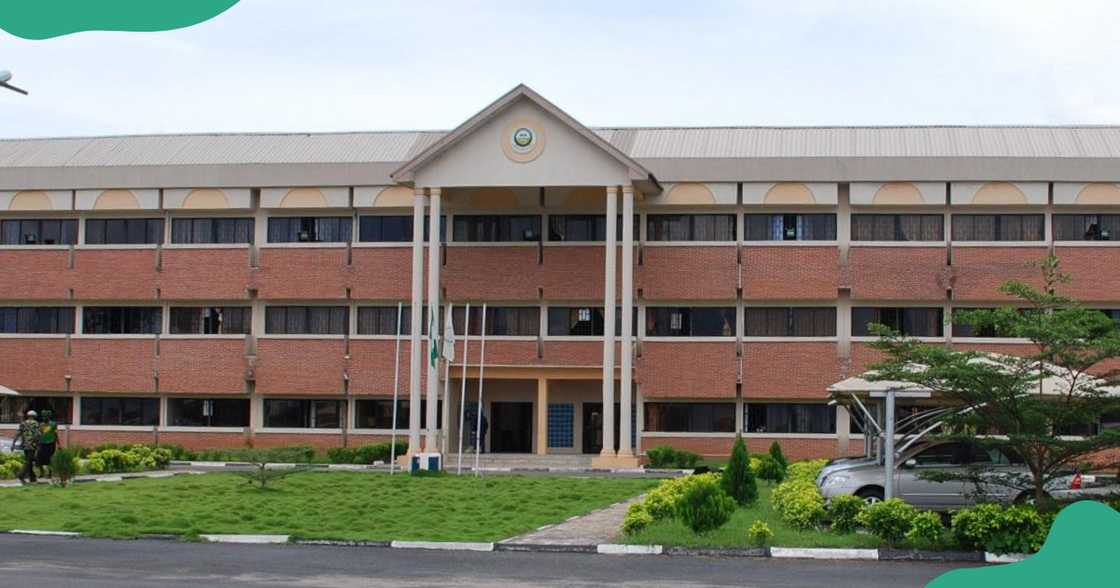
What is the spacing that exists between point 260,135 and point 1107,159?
98.0 ft

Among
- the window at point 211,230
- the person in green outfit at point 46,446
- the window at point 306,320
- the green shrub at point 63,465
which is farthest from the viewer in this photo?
the window at point 211,230

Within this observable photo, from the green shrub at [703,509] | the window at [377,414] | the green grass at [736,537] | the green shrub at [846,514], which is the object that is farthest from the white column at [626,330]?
the green shrub at [703,509]

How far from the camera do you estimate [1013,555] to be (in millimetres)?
20359

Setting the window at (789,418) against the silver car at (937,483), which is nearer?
the silver car at (937,483)

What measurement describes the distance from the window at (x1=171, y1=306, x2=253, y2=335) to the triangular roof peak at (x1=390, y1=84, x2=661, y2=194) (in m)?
8.92

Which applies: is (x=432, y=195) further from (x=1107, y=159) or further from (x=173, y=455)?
(x=1107, y=159)

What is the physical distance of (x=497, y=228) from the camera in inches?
1919

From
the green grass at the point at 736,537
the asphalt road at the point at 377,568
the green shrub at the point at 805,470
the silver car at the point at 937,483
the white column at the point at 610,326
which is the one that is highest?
the white column at the point at 610,326

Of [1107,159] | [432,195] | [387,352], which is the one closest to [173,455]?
[387,352]

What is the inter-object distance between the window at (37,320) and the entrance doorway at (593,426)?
18.4 m

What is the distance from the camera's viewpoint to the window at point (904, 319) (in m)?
46.9

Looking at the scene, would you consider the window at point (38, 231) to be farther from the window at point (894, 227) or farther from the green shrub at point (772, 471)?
the green shrub at point (772, 471)

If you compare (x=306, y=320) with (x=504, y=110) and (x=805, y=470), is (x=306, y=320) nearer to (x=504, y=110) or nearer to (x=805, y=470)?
(x=504, y=110)

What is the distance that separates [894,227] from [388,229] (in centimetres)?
1655
